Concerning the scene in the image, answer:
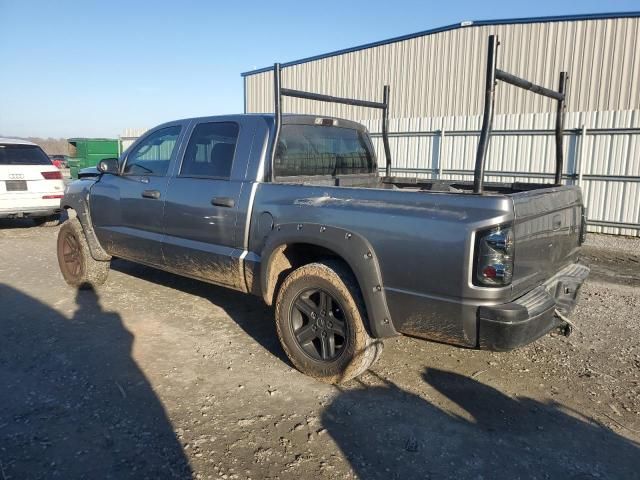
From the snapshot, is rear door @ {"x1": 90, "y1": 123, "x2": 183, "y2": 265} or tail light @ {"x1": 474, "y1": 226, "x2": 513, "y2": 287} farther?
rear door @ {"x1": 90, "y1": 123, "x2": 183, "y2": 265}

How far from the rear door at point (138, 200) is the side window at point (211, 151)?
9.1 inches

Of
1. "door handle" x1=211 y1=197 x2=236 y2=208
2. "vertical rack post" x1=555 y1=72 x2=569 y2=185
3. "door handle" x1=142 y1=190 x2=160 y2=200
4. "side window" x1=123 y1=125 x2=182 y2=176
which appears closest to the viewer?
"door handle" x1=211 y1=197 x2=236 y2=208

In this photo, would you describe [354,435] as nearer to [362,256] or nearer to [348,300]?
[348,300]

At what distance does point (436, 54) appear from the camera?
577 inches

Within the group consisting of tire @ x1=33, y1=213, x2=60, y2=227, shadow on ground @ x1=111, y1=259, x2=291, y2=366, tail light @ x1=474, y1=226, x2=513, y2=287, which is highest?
tail light @ x1=474, y1=226, x2=513, y2=287

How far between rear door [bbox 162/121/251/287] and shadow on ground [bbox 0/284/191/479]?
89 cm

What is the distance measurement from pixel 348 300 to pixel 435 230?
2.57ft

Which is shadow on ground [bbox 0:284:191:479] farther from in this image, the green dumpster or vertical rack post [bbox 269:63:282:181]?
the green dumpster

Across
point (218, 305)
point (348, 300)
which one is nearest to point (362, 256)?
point (348, 300)

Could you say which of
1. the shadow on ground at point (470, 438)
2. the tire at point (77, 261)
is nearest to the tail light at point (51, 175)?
the tire at point (77, 261)

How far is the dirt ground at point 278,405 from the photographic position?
2611mm

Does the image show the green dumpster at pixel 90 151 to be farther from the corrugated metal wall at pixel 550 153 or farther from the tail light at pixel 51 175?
the corrugated metal wall at pixel 550 153

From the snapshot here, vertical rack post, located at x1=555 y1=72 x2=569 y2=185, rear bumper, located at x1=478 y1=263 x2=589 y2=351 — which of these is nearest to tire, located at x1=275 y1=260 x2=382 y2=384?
rear bumper, located at x1=478 y1=263 x2=589 y2=351

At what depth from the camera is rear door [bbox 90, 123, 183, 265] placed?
4.67 m
